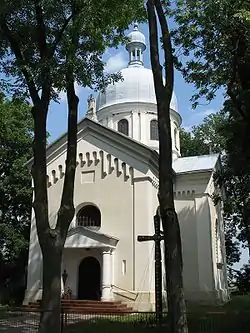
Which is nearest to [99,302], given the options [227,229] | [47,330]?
[47,330]

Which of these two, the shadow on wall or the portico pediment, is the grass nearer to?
the portico pediment

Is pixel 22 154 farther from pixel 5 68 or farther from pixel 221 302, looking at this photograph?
pixel 5 68

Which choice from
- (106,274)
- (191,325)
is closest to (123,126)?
(106,274)

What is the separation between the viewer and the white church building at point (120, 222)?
18875 mm

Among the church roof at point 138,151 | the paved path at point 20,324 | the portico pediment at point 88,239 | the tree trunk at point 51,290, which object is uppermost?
the church roof at point 138,151

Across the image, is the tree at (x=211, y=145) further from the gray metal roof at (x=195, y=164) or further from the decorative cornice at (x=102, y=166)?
the decorative cornice at (x=102, y=166)

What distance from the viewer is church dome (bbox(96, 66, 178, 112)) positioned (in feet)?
95.5

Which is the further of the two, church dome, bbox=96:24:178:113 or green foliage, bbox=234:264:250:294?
green foliage, bbox=234:264:250:294

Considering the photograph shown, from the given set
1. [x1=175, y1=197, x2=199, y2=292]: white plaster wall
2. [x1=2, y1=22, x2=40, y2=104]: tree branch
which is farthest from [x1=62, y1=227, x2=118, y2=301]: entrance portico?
[x1=2, y1=22, x2=40, y2=104]: tree branch

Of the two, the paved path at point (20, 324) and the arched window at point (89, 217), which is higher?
the arched window at point (89, 217)

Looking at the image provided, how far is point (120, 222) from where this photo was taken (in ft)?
65.1

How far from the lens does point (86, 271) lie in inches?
798

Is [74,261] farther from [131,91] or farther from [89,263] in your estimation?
[131,91]

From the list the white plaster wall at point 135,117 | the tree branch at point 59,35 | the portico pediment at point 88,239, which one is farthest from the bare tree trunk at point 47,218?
the white plaster wall at point 135,117
